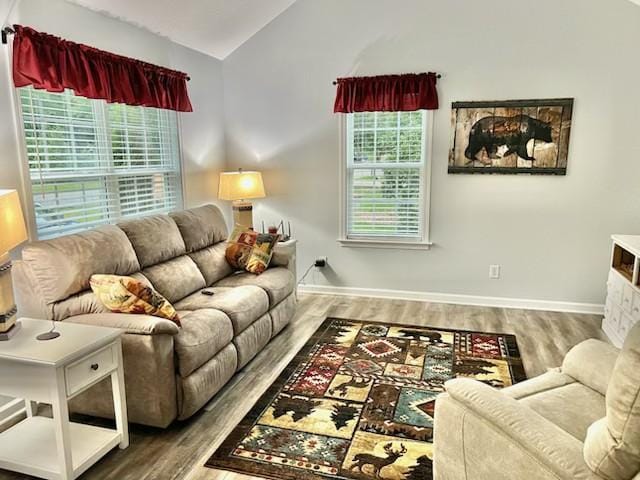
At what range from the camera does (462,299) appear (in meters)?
4.67

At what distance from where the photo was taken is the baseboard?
Result: 14.4 feet

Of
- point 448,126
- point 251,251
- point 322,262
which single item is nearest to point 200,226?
point 251,251

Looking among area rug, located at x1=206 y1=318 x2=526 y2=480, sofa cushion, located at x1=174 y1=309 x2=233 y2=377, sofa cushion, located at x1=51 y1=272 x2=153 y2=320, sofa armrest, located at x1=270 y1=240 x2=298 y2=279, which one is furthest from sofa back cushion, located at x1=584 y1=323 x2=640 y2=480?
sofa armrest, located at x1=270 y1=240 x2=298 y2=279

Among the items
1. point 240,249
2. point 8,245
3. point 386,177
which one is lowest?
point 240,249

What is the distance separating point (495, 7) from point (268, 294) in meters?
3.15

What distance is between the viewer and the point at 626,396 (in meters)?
1.24

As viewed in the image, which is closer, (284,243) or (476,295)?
(284,243)

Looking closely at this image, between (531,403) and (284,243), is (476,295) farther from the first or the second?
(531,403)

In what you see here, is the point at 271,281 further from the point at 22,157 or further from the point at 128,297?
the point at 22,157

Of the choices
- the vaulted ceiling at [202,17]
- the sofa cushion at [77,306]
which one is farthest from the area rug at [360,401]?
the vaulted ceiling at [202,17]

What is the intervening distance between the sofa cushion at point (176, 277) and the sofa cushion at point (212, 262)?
8cm

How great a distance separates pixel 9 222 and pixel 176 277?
4.34 ft

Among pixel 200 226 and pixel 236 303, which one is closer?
pixel 236 303

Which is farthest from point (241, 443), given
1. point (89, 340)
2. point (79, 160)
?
point (79, 160)
